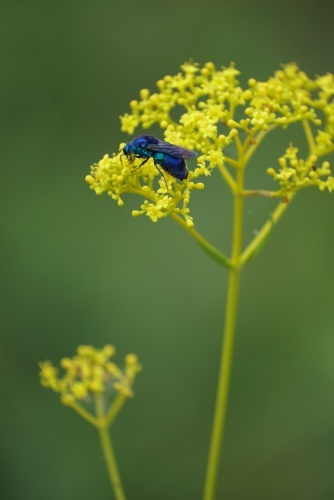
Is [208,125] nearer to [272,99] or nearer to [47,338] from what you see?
[272,99]

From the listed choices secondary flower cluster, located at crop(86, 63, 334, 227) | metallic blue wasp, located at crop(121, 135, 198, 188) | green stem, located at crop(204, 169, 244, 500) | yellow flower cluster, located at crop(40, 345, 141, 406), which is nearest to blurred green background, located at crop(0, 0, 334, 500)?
yellow flower cluster, located at crop(40, 345, 141, 406)

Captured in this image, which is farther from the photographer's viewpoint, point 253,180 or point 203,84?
point 253,180

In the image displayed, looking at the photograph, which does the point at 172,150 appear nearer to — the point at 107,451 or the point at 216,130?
the point at 216,130

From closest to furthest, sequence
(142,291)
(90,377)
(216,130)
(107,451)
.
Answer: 1. (216,130)
2. (107,451)
3. (90,377)
4. (142,291)

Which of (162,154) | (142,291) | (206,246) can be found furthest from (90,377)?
(142,291)

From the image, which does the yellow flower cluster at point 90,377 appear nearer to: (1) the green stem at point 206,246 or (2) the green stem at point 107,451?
(2) the green stem at point 107,451

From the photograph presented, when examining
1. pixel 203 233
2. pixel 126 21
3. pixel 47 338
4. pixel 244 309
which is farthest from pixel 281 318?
pixel 126 21
